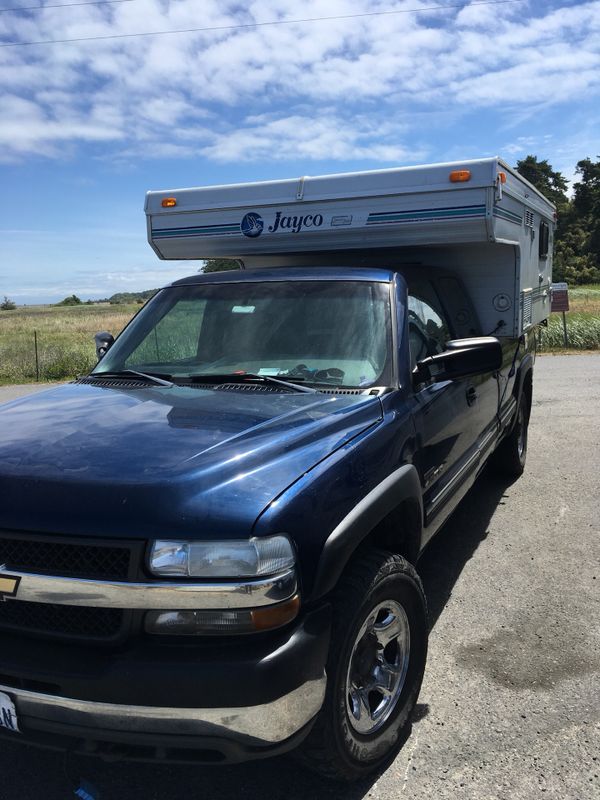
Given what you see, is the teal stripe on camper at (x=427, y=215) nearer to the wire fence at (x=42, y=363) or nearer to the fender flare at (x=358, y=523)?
the fender flare at (x=358, y=523)

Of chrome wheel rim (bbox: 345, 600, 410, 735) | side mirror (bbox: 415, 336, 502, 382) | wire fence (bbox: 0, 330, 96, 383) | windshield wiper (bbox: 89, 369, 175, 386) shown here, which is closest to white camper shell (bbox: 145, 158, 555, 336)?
side mirror (bbox: 415, 336, 502, 382)

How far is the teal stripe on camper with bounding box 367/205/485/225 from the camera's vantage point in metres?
4.64

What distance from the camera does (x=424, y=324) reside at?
4.07 metres

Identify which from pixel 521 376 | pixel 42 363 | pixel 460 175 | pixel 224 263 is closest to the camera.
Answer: pixel 460 175

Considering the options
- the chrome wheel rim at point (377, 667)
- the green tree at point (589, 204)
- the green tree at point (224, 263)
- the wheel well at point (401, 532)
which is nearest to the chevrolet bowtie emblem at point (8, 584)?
the chrome wheel rim at point (377, 667)

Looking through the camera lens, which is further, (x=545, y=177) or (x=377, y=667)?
(x=545, y=177)

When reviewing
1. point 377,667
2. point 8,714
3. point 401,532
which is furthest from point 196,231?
point 8,714

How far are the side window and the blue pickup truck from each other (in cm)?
38

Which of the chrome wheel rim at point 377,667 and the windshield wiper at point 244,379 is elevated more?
Answer: the windshield wiper at point 244,379

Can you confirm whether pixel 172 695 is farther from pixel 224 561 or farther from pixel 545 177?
pixel 545 177

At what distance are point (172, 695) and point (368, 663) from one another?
0.89 meters

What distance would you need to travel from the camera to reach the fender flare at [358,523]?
2.16 m

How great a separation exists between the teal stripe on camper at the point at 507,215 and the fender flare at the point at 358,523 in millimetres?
2565

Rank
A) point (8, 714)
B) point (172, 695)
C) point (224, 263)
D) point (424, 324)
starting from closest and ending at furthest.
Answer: point (172, 695)
point (8, 714)
point (424, 324)
point (224, 263)
